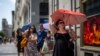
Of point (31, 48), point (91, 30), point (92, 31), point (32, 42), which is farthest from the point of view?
point (31, 48)

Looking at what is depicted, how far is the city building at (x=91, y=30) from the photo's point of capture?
11609 mm

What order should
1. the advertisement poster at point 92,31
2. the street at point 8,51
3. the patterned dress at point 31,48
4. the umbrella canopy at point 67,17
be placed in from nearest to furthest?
1. the umbrella canopy at point 67,17
2. the advertisement poster at point 92,31
3. the patterned dress at point 31,48
4. the street at point 8,51

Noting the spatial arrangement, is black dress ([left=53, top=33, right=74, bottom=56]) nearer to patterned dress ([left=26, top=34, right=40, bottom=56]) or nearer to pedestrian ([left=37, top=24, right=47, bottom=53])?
patterned dress ([left=26, top=34, right=40, bottom=56])

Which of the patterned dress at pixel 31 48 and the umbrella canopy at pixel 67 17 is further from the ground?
the umbrella canopy at pixel 67 17

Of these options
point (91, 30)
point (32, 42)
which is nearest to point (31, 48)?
point (32, 42)

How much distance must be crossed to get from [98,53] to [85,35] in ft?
6.30

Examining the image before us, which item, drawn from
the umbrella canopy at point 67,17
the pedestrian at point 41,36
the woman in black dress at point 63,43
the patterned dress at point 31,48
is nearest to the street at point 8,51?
the pedestrian at point 41,36

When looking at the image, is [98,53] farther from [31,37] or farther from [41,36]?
[41,36]

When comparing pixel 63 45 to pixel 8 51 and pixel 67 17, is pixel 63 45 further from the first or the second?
pixel 8 51

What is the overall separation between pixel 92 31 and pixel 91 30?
12 cm

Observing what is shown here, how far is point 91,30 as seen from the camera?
40.4 feet

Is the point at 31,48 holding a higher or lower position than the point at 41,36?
lower

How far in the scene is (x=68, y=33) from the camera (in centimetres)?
856

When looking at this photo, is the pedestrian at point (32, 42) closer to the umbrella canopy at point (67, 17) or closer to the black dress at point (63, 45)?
the umbrella canopy at point (67, 17)
